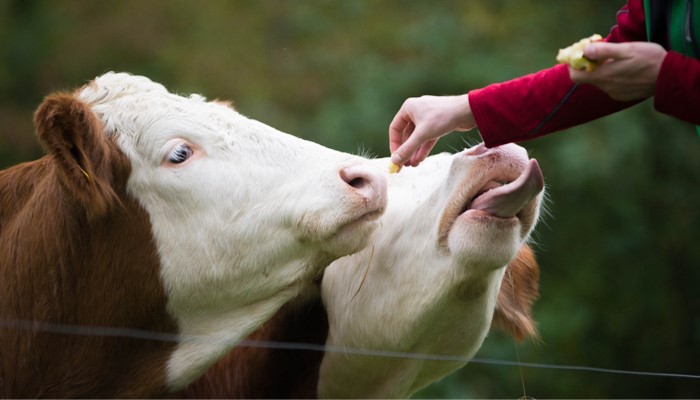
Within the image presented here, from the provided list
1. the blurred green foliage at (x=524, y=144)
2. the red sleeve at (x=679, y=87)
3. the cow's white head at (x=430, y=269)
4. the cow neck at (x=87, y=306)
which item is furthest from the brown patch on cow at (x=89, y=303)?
the blurred green foliage at (x=524, y=144)

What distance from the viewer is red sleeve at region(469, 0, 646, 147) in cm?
262

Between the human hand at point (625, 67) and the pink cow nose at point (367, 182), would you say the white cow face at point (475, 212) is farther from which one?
the human hand at point (625, 67)

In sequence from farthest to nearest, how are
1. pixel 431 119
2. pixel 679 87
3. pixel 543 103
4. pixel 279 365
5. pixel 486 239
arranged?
pixel 279 365 → pixel 486 239 → pixel 431 119 → pixel 543 103 → pixel 679 87

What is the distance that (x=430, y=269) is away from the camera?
3.06 metres

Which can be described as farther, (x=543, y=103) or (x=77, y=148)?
(x=77, y=148)

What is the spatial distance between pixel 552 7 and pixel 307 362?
698cm

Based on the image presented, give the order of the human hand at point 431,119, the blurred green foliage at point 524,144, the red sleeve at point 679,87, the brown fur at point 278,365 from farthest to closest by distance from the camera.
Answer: the blurred green foliage at point 524,144 < the brown fur at point 278,365 < the human hand at point 431,119 < the red sleeve at point 679,87

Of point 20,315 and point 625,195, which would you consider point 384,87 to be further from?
point 20,315

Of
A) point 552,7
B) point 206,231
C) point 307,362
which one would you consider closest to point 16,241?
point 206,231

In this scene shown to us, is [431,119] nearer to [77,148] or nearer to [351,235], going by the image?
[351,235]

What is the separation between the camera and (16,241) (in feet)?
10.0

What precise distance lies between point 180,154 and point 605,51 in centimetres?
132

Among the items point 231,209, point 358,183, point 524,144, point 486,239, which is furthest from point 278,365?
point 524,144

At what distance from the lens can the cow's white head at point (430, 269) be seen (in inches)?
114
